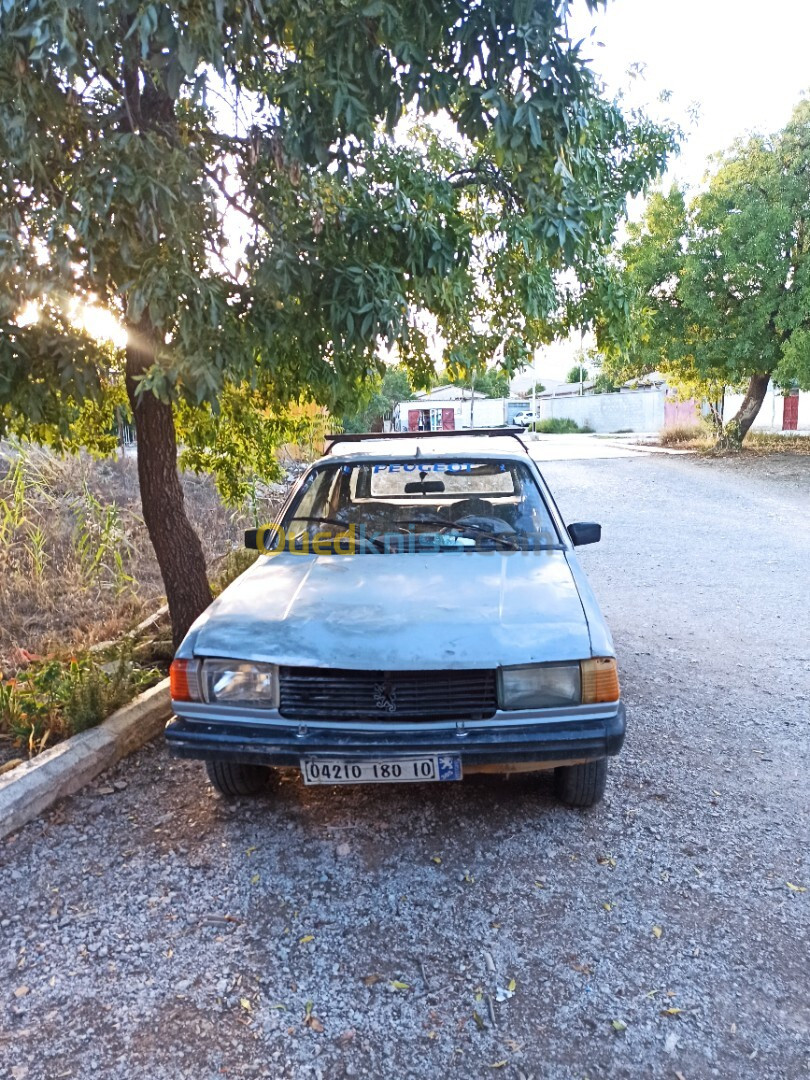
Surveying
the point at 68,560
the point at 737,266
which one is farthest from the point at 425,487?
the point at 737,266

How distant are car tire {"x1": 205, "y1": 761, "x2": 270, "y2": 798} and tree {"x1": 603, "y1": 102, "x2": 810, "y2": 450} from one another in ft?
50.6

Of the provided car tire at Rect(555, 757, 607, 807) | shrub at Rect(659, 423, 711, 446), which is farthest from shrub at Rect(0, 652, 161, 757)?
shrub at Rect(659, 423, 711, 446)

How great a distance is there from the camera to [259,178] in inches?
142

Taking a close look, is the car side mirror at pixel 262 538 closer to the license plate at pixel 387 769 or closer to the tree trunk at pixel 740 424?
the license plate at pixel 387 769

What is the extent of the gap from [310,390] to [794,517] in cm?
942

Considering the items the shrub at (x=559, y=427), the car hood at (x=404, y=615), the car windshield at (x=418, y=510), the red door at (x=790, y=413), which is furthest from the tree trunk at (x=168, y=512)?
the shrub at (x=559, y=427)

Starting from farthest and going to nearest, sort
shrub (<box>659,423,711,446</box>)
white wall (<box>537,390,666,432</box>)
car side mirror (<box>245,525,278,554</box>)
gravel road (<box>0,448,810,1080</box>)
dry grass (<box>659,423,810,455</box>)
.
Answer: white wall (<box>537,390,666,432</box>) < shrub (<box>659,423,711,446</box>) < dry grass (<box>659,423,810,455</box>) < car side mirror (<box>245,525,278,554</box>) < gravel road (<box>0,448,810,1080</box>)

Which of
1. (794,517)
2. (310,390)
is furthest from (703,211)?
(310,390)

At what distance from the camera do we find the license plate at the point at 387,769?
2.80 meters

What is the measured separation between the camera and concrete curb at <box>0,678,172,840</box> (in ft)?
10.5

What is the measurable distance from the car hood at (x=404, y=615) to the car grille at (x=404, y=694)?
0.23 feet

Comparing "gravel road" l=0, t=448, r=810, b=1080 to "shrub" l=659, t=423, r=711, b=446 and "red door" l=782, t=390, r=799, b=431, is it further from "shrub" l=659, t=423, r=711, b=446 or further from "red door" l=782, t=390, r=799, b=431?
"red door" l=782, t=390, r=799, b=431

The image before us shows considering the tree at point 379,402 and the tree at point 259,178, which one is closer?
the tree at point 259,178

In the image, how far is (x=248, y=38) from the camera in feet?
8.90
